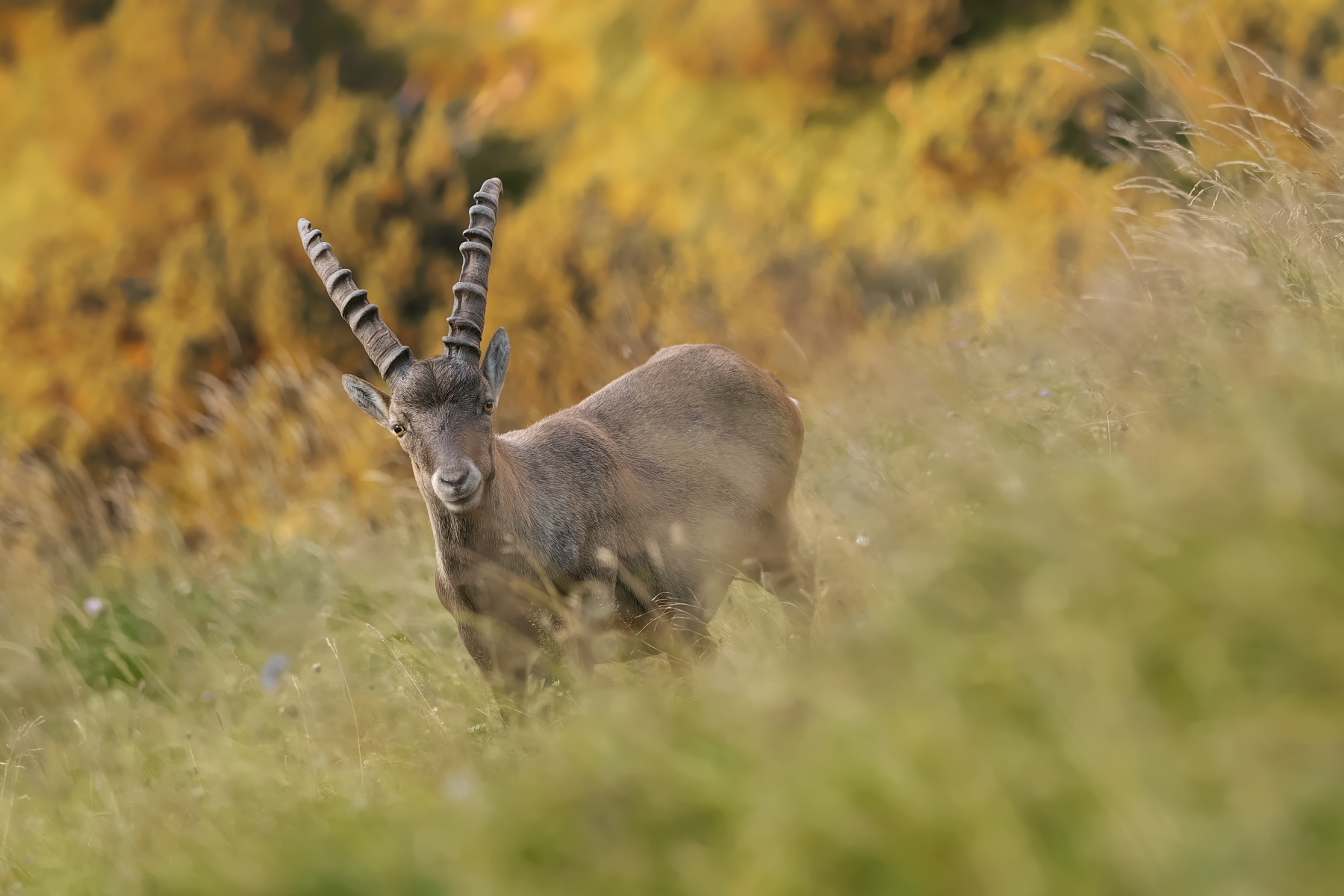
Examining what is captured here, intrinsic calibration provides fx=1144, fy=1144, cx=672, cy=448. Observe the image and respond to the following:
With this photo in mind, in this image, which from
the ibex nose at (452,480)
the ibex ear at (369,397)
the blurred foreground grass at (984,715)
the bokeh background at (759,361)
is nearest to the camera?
the blurred foreground grass at (984,715)

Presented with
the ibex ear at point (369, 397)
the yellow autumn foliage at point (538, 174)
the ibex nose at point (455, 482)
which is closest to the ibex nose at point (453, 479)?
the ibex nose at point (455, 482)

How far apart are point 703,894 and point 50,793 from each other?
3.14 meters

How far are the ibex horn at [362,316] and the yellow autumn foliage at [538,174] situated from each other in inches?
136

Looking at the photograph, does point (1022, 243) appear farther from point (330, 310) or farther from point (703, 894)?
point (703, 894)

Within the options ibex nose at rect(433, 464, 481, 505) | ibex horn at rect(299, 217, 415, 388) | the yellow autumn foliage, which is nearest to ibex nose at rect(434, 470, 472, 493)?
ibex nose at rect(433, 464, 481, 505)

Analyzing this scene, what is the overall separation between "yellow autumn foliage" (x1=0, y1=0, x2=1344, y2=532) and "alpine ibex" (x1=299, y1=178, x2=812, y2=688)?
2712mm

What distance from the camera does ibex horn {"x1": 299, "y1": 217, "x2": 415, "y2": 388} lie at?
4.46m

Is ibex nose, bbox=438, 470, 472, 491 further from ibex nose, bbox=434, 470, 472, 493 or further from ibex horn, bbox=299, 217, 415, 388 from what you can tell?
ibex horn, bbox=299, 217, 415, 388

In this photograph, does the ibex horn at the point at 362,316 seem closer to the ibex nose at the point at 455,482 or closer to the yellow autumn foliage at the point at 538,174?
the ibex nose at the point at 455,482

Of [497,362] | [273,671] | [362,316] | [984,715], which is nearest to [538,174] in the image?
[497,362]

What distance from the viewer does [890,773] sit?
172 centimetres

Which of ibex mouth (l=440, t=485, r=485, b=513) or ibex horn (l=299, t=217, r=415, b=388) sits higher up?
ibex horn (l=299, t=217, r=415, b=388)

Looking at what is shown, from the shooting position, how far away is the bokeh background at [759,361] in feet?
5.60

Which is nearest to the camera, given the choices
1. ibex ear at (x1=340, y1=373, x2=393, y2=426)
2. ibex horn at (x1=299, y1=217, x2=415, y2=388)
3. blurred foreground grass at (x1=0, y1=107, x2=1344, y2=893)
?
blurred foreground grass at (x1=0, y1=107, x2=1344, y2=893)
